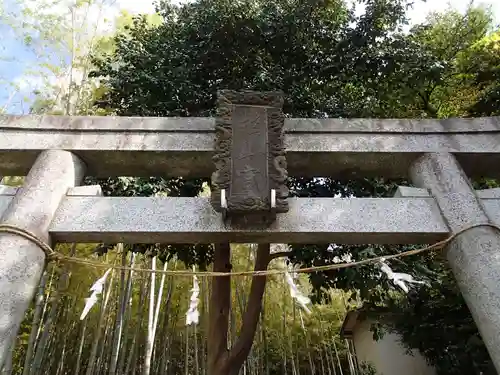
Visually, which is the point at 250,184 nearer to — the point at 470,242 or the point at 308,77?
Result: the point at 470,242

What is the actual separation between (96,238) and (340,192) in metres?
3.04

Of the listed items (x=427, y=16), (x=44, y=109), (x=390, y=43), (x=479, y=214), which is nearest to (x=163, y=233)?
(x=479, y=214)

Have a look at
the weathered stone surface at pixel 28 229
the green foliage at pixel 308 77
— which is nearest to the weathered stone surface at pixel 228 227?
the weathered stone surface at pixel 28 229

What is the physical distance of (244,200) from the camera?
3020 millimetres

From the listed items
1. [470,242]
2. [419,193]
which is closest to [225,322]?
[419,193]

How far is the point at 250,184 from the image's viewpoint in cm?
310

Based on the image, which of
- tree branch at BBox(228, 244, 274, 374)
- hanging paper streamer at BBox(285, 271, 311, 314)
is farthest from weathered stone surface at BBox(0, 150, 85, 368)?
tree branch at BBox(228, 244, 274, 374)

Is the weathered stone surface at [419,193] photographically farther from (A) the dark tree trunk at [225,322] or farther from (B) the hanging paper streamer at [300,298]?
(A) the dark tree trunk at [225,322]

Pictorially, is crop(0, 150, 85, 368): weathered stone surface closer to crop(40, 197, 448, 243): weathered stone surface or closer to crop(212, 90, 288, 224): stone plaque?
crop(40, 197, 448, 243): weathered stone surface

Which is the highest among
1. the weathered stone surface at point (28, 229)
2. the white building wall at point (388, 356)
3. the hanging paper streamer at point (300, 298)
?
the white building wall at point (388, 356)

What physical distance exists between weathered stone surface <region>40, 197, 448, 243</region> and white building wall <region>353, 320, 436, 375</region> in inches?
225

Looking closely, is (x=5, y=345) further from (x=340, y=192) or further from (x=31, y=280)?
(x=340, y=192)

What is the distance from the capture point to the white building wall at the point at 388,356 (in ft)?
27.3

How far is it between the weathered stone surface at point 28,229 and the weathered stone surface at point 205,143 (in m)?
0.20
